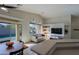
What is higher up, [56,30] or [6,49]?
[56,30]

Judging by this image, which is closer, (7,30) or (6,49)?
(7,30)

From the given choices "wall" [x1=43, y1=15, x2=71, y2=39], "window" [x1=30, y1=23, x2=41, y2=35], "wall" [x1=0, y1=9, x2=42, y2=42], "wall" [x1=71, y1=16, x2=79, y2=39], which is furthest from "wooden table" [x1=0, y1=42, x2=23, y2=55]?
"wall" [x1=71, y1=16, x2=79, y2=39]

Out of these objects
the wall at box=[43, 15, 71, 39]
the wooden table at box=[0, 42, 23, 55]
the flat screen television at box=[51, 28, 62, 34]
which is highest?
the wall at box=[43, 15, 71, 39]

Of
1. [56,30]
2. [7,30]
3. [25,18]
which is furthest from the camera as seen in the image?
[56,30]

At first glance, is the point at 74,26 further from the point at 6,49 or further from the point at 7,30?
the point at 6,49

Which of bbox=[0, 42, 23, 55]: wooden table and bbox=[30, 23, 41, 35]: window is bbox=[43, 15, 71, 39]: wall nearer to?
bbox=[30, 23, 41, 35]: window

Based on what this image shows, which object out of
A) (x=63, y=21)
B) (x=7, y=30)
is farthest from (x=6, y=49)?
(x=63, y=21)

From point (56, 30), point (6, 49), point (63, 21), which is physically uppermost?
point (63, 21)

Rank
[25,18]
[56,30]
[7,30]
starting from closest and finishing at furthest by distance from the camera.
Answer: [7,30] < [25,18] < [56,30]

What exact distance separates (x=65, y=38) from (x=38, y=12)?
1.66 ft

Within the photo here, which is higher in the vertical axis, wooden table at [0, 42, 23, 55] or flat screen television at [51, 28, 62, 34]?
flat screen television at [51, 28, 62, 34]

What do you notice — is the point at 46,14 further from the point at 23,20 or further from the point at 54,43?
the point at 54,43

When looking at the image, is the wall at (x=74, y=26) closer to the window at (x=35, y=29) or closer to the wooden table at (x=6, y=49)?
the window at (x=35, y=29)

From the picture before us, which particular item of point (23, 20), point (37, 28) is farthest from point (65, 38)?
point (23, 20)
